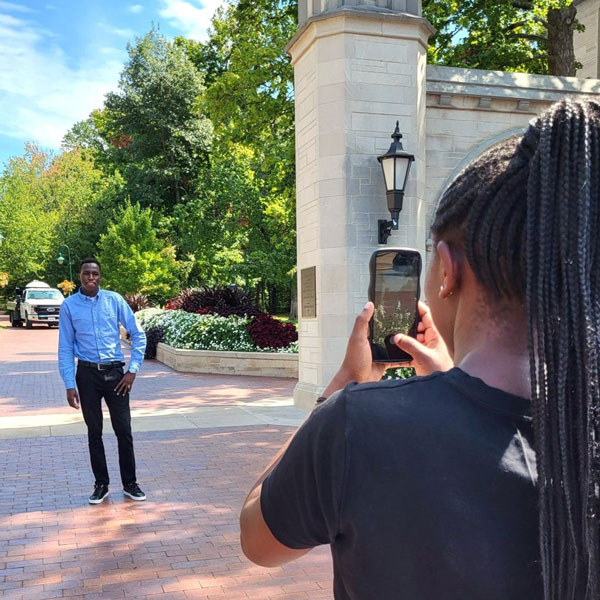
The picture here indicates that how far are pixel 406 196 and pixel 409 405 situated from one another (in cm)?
922

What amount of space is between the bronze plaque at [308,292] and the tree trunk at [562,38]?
8140mm

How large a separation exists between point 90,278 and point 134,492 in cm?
195

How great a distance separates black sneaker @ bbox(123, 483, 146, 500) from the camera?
19.2 feet

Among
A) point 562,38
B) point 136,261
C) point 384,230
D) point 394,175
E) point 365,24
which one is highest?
point 562,38

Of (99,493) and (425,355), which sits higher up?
(425,355)

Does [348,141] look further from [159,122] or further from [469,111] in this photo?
[159,122]

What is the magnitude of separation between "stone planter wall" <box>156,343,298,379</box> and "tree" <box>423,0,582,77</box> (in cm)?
814

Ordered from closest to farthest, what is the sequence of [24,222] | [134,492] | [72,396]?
[72,396] → [134,492] → [24,222]

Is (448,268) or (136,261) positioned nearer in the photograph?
(448,268)

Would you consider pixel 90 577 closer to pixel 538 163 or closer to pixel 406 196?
pixel 538 163

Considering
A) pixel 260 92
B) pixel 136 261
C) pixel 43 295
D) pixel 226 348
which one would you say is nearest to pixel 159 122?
pixel 136 261

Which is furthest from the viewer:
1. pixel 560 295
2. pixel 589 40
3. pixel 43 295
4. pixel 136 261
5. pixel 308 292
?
pixel 43 295

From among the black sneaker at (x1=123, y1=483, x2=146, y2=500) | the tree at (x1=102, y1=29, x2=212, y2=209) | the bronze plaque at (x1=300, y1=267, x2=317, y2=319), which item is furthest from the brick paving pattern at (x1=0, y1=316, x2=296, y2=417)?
the tree at (x1=102, y1=29, x2=212, y2=209)

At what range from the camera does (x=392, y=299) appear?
1.67m
